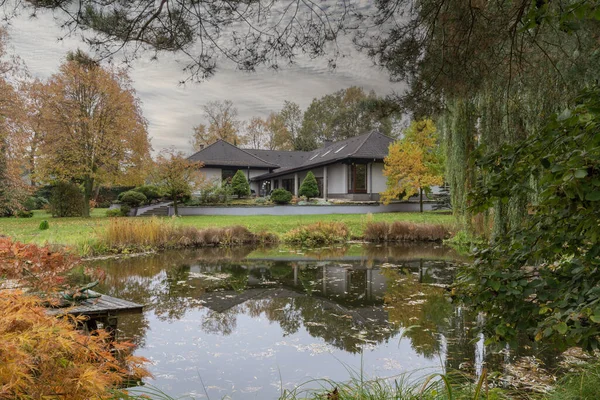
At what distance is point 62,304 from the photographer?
408 cm

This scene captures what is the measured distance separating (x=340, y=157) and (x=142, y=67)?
21669mm

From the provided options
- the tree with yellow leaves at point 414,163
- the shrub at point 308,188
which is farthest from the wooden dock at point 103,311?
the shrub at point 308,188

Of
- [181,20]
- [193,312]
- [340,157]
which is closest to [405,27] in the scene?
[181,20]

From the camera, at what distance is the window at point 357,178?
26.0 m

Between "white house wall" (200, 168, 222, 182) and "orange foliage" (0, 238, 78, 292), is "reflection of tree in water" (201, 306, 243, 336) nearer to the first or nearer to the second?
"orange foliage" (0, 238, 78, 292)

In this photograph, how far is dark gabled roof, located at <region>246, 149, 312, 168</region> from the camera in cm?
3347

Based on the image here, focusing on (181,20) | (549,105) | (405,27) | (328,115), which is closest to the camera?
(181,20)

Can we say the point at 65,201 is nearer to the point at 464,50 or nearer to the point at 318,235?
the point at 318,235

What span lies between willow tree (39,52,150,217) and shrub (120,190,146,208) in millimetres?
1641

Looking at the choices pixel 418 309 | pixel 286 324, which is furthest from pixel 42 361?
pixel 418 309

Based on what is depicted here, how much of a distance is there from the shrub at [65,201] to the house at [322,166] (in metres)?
9.10

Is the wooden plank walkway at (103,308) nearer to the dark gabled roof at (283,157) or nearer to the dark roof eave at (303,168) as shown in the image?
the dark roof eave at (303,168)

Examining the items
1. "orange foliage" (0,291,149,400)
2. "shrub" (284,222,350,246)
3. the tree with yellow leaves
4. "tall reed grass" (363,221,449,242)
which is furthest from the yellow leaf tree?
"orange foliage" (0,291,149,400)

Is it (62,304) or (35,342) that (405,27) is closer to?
(35,342)
